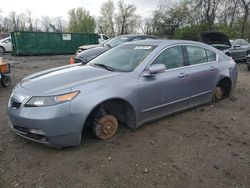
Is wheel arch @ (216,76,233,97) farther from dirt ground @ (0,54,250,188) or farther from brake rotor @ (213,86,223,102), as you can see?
dirt ground @ (0,54,250,188)

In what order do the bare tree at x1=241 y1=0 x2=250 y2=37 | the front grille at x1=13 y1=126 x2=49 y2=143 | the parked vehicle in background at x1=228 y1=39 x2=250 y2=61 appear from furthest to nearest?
the bare tree at x1=241 y1=0 x2=250 y2=37 → the parked vehicle in background at x1=228 y1=39 x2=250 y2=61 → the front grille at x1=13 y1=126 x2=49 y2=143

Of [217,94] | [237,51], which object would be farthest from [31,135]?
[237,51]

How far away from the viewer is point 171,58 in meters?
4.61

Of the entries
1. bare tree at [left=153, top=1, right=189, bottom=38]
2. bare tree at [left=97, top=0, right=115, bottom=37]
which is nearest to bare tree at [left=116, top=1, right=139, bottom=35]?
bare tree at [left=97, top=0, right=115, bottom=37]

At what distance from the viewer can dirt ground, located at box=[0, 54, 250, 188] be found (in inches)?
117

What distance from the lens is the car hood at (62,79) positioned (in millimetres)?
3536

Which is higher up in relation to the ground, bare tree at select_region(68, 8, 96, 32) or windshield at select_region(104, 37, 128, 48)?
bare tree at select_region(68, 8, 96, 32)

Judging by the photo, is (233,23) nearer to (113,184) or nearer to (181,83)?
(181,83)

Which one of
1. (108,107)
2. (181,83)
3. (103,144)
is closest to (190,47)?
(181,83)

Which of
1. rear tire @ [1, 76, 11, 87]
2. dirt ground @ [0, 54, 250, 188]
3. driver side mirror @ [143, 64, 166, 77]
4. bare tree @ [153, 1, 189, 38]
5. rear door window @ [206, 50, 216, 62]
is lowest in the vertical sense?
dirt ground @ [0, 54, 250, 188]

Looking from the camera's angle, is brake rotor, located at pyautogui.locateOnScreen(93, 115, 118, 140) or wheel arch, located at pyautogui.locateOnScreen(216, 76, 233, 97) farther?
wheel arch, located at pyautogui.locateOnScreen(216, 76, 233, 97)

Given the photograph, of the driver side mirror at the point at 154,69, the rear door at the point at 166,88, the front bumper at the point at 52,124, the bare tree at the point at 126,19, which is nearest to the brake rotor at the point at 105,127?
the front bumper at the point at 52,124

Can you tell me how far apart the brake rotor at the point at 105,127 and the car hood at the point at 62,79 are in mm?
603

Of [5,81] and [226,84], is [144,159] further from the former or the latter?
[5,81]
